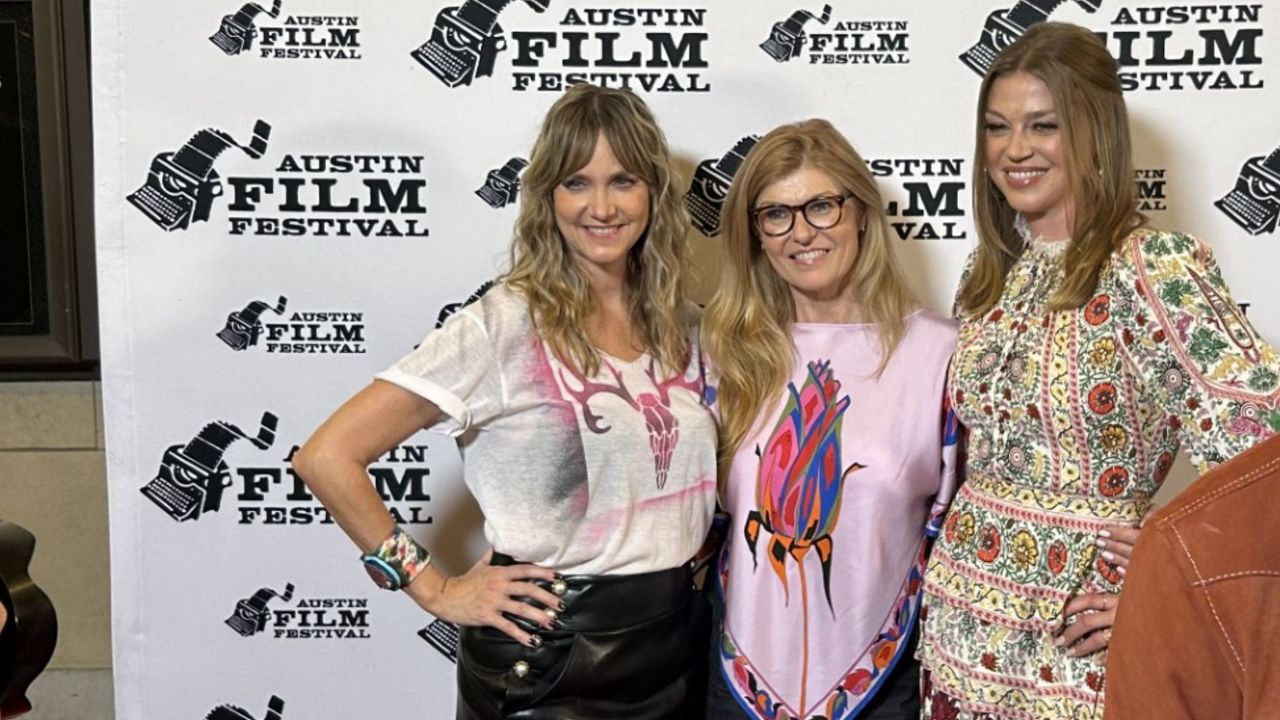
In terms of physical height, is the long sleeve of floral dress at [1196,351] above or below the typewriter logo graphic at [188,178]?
below

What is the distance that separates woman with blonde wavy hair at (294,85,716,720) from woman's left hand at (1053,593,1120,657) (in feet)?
1.95

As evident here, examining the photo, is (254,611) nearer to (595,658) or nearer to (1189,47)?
(595,658)

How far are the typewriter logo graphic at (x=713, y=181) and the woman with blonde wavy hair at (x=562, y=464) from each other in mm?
458

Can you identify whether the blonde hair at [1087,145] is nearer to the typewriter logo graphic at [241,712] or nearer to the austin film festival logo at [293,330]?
the austin film festival logo at [293,330]

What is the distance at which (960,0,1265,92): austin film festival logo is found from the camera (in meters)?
2.39

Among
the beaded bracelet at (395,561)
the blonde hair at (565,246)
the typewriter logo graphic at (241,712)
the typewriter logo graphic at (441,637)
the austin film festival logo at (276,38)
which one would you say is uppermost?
the austin film festival logo at (276,38)

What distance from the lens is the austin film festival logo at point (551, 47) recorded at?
243 centimetres

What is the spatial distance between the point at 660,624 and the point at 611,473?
0.87ft

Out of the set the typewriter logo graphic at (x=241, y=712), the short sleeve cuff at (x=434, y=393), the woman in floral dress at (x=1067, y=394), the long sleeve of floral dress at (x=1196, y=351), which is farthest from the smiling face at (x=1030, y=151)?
the typewriter logo graphic at (x=241, y=712)

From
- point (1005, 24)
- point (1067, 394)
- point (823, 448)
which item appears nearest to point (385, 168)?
point (823, 448)

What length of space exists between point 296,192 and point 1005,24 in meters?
1.53

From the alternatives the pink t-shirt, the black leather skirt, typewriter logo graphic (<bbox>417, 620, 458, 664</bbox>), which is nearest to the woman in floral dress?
the pink t-shirt

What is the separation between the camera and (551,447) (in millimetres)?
1863

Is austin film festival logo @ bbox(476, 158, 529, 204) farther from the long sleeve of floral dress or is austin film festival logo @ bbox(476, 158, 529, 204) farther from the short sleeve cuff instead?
the long sleeve of floral dress
